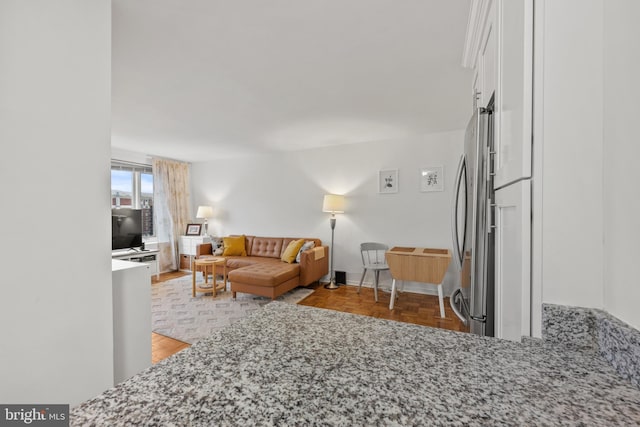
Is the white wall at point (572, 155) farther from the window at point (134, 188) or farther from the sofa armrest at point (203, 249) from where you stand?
the window at point (134, 188)

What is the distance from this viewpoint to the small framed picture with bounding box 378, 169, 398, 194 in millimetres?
4141

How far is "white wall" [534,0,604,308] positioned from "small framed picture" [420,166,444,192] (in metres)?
3.44

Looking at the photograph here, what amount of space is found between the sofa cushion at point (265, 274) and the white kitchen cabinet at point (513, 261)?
2.82 m

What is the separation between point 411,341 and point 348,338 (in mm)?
154

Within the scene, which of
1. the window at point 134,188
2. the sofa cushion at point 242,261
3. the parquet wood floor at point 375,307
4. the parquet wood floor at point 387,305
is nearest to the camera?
the parquet wood floor at point 375,307

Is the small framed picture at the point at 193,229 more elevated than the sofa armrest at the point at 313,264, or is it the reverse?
the small framed picture at the point at 193,229

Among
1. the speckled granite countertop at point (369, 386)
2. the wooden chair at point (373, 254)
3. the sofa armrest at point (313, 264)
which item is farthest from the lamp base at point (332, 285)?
the speckled granite countertop at point (369, 386)

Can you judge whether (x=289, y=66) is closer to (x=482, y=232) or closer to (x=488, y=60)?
(x=488, y=60)

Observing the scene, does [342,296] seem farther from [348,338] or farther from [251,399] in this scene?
[251,399]

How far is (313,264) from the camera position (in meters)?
4.09

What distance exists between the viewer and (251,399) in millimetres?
428

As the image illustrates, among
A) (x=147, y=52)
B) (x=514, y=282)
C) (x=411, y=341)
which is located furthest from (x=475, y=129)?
(x=147, y=52)

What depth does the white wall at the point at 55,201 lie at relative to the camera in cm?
102

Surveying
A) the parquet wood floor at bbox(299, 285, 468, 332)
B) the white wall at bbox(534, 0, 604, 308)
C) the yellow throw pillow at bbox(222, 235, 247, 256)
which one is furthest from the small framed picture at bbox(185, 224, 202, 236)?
the white wall at bbox(534, 0, 604, 308)
